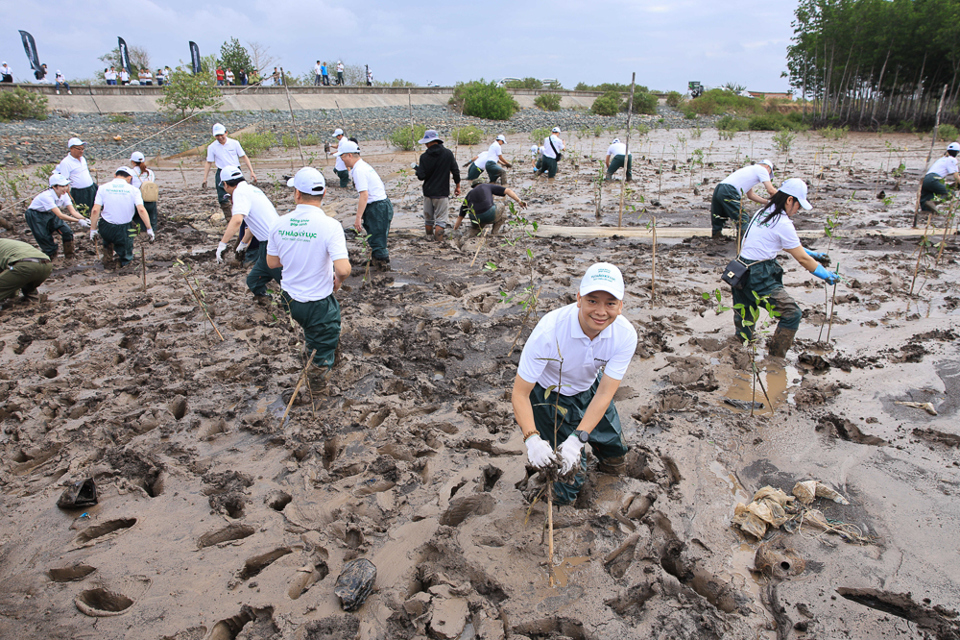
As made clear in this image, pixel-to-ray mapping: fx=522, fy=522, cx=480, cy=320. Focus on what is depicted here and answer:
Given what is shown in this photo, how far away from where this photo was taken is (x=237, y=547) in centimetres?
257

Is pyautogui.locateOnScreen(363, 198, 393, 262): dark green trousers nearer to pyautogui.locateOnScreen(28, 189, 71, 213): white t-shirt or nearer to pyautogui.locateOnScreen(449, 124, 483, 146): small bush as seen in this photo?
pyautogui.locateOnScreen(28, 189, 71, 213): white t-shirt

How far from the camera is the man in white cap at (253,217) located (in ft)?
16.2

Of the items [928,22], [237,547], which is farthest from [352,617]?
[928,22]

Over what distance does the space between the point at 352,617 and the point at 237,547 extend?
77 cm

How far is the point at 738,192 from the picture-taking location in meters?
7.37

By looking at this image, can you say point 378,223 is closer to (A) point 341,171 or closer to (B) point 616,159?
(A) point 341,171

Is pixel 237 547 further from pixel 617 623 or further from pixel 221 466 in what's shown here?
pixel 617 623

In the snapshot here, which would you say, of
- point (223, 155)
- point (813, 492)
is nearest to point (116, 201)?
point (223, 155)

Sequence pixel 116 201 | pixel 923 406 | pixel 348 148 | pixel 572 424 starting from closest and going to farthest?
pixel 572 424
pixel 923 406
pixel 348 148
pixel 116 201

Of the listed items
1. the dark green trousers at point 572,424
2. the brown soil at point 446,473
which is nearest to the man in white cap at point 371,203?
the brown soil at point 446,473

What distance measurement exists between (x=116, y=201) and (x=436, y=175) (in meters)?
4.03

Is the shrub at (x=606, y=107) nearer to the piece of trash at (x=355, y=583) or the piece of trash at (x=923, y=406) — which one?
the piece of trash at (x=923, y=406)

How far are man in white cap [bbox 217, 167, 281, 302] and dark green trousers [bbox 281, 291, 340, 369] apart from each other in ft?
4.65

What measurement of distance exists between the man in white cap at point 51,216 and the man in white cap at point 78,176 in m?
0.45
